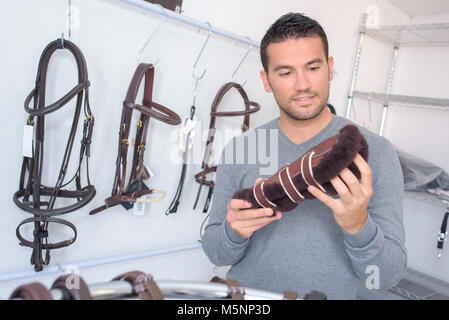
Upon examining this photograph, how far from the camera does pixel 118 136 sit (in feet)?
3.87

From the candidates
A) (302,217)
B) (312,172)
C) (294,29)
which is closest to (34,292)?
(312,172)

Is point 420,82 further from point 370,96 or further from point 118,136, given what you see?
point 118,136

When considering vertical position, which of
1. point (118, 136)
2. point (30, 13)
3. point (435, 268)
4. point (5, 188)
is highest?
point (30, 13)

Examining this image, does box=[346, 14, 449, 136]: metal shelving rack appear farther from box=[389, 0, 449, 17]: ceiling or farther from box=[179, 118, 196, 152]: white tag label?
box=[179, 118, 196, 152]: white tag label

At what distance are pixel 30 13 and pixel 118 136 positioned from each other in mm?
411

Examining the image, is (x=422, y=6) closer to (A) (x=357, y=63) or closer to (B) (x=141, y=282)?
(A) (x=357, y=63)

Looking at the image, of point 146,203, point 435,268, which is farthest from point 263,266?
point 435,268

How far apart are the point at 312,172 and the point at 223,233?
0.30m

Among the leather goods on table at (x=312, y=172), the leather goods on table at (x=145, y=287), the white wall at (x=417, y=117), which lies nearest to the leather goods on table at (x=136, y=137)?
the leather goods on table at (x=312, y=172)

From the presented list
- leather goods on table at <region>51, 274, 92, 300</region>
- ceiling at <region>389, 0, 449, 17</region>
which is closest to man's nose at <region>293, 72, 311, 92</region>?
leather goods on table at <region>51, 274, 92, 300</region>

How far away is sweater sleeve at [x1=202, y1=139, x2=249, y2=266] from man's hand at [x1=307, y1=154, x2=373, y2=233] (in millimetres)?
231

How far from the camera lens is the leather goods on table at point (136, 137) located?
1079 mm

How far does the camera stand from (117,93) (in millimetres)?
1154

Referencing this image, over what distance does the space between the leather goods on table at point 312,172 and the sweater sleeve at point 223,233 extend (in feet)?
0.47
